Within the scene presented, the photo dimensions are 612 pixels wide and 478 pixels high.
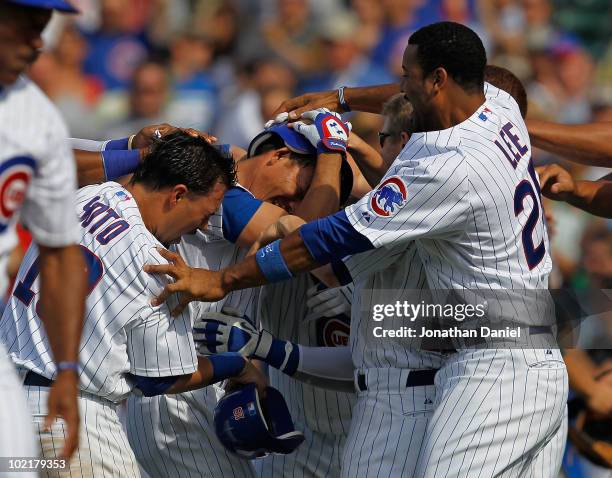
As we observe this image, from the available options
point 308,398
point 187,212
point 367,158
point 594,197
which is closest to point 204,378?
point 187,212

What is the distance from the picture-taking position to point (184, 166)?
3.92 meters

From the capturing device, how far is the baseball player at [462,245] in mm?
3814

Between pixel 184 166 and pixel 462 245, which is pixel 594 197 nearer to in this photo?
pixel 462 245

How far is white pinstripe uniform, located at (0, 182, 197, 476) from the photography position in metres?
3.68

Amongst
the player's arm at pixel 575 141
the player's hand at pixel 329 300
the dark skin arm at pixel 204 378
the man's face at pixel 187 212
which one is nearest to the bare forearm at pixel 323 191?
the player's hand at pixel 329 300

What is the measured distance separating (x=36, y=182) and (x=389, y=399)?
167cm

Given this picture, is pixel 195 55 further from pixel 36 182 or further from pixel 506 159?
pixel 36 182

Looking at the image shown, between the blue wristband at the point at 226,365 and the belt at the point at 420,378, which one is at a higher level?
the blue wristband at the point at 226,365

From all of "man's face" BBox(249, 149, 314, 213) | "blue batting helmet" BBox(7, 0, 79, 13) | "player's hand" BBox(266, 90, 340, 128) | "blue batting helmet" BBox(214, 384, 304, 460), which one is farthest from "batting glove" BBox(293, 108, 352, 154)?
"blue batting helmet" BBox(7, 0, 79, 13)

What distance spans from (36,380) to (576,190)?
249 centimetres

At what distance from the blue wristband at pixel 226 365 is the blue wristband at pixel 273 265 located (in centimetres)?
41

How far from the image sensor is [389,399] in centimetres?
414

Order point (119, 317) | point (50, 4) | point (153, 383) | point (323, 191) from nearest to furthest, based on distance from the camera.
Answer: point (50, 4)
point (119, 317)
point (153, 383)
point (323, 191)

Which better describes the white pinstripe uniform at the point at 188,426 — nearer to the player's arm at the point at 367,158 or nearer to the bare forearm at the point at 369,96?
the player's arm at the point at 367,158
